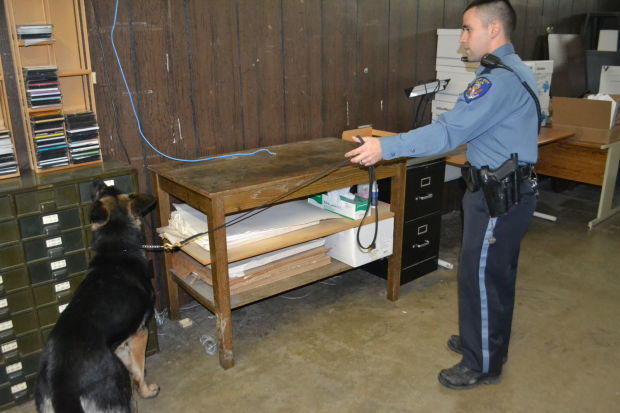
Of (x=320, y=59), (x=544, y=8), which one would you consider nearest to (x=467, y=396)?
(x=320, y=59)

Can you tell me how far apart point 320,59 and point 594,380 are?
248 cm

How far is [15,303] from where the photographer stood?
7.65 ft

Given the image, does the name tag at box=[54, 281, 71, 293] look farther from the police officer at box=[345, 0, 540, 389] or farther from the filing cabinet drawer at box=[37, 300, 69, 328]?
the police officer at box=[345, 0, 540, 389]

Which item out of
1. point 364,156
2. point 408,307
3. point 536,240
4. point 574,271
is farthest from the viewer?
point 536,240

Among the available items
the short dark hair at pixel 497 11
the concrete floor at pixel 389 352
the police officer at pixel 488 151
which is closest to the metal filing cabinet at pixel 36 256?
the concrete floor at pixel 389 352

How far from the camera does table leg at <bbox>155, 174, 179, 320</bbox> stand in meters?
2.96

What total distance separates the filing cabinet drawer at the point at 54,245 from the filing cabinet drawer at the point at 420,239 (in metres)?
2.00

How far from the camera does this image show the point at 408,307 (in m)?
3.34

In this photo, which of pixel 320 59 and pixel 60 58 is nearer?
pixel 60 58

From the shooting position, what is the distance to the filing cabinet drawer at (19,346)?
2354 mm

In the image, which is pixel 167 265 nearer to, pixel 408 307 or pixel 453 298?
pixel 408 307

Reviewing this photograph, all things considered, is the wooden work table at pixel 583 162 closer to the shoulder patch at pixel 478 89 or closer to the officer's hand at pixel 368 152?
the shoulder patch at pixel 478 89

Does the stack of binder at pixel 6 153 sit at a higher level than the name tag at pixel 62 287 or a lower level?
higher

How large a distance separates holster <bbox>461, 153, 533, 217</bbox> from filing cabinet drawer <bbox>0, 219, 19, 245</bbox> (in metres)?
2.01
